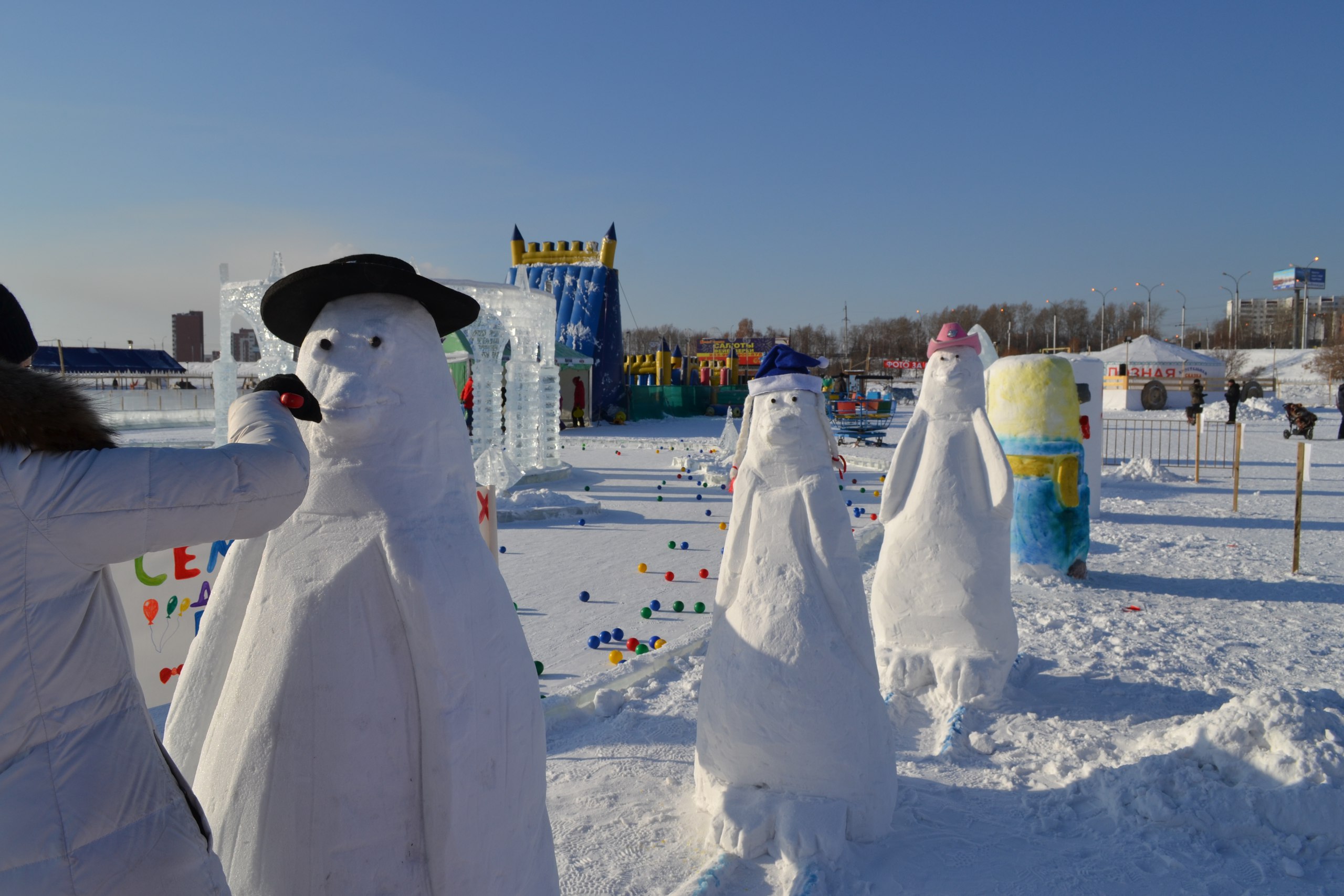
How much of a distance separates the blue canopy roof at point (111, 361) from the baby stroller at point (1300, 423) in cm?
4191

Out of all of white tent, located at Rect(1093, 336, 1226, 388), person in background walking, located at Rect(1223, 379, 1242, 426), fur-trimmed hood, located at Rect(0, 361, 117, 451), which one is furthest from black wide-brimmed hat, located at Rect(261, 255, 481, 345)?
white tent, located at Rect(1093, 336, 1226, 388)

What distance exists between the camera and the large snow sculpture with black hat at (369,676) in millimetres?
1809

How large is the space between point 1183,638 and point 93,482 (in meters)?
6.39

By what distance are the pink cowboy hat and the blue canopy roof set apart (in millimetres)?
40474

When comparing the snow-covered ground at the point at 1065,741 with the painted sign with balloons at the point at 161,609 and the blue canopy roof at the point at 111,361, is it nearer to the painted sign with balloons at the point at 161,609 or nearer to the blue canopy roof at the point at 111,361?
the painted sign with balloons at the point at 161,609

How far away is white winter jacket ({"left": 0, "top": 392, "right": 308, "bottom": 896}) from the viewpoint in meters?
1.26

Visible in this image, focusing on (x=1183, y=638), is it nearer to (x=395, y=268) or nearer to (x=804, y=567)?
(x=804, y=567)

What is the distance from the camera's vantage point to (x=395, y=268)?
6.50ft

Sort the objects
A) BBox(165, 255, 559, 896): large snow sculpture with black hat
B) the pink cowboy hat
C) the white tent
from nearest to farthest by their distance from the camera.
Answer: BBox(165, 255, 559, 896): large snow sculpture with black hat
the pink cowboy hat
the white tent

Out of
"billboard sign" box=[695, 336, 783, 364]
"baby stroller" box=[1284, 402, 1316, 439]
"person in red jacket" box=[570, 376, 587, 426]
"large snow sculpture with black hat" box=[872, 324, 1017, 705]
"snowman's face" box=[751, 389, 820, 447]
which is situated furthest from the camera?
"billboard sign" box=[695, 336, 783, 364]

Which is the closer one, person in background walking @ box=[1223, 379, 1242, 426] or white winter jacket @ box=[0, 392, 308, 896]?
white winter jacket @ box=[0, 392, 308, 896]

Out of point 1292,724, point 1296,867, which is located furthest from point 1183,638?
point 1296,867

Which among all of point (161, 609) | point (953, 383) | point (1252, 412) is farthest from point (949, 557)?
point (1252, 412)

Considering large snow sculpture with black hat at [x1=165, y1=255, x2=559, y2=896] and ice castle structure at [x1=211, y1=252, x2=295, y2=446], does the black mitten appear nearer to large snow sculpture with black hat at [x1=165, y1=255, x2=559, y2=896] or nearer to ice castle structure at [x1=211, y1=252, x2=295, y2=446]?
large snow sculpture with black hat at [x1=165, y1=255, x2=559, y2=896]
